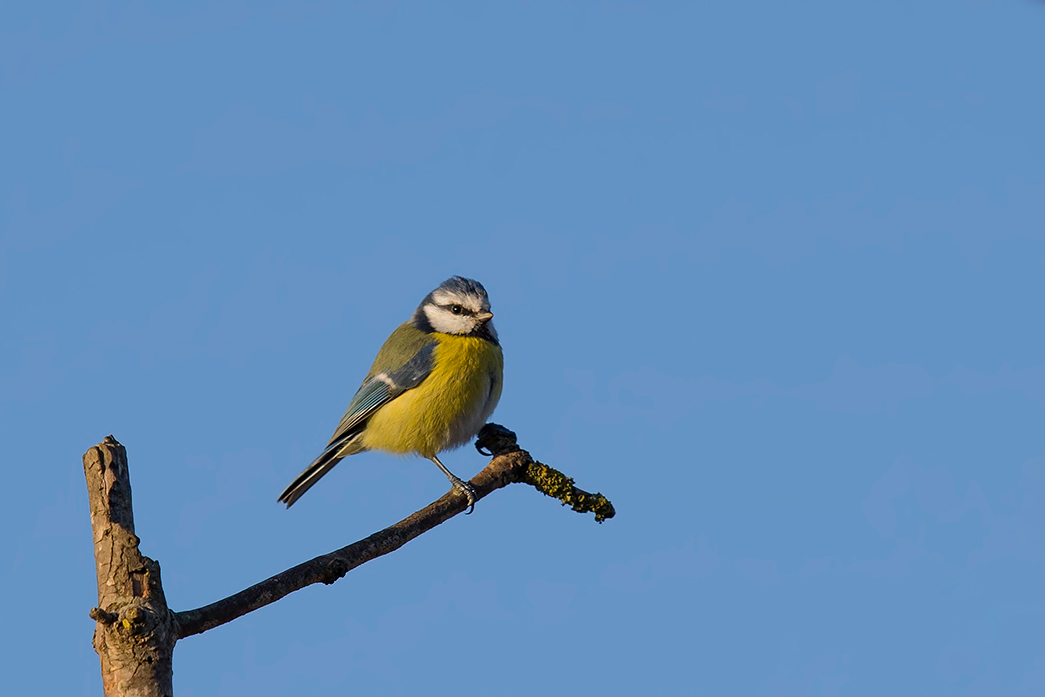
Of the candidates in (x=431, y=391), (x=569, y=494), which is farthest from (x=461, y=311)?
(x=569, y=494)


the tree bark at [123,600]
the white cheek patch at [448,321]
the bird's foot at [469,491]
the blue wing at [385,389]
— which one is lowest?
the tree bark at [123,600]

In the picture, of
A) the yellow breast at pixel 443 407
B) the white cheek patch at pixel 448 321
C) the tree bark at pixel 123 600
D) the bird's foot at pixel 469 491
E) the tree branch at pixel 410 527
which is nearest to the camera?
the tree bark at pixel 123 600

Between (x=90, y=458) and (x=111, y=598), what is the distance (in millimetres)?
532

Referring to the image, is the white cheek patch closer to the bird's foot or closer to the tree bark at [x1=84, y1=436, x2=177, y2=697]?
the bird's foot

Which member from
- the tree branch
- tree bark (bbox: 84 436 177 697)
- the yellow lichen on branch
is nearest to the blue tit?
the tree branch

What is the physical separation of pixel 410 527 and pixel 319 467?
2.68m

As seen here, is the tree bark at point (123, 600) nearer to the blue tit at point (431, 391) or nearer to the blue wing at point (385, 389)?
the blue tit at point (431, 391)

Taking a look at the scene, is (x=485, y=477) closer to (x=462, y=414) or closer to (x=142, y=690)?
(x=462, y=414)

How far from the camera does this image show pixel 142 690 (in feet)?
12.1

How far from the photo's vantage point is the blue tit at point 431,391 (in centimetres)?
752

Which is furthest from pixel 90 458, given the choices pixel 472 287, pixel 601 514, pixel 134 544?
pixel 472 287

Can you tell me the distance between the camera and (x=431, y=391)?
24.8ft

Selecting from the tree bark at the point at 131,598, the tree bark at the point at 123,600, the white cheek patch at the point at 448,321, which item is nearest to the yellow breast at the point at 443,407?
the white cheek patch at the point at 448,321

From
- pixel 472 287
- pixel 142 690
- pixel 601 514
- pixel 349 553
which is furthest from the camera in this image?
pixel 472 287
